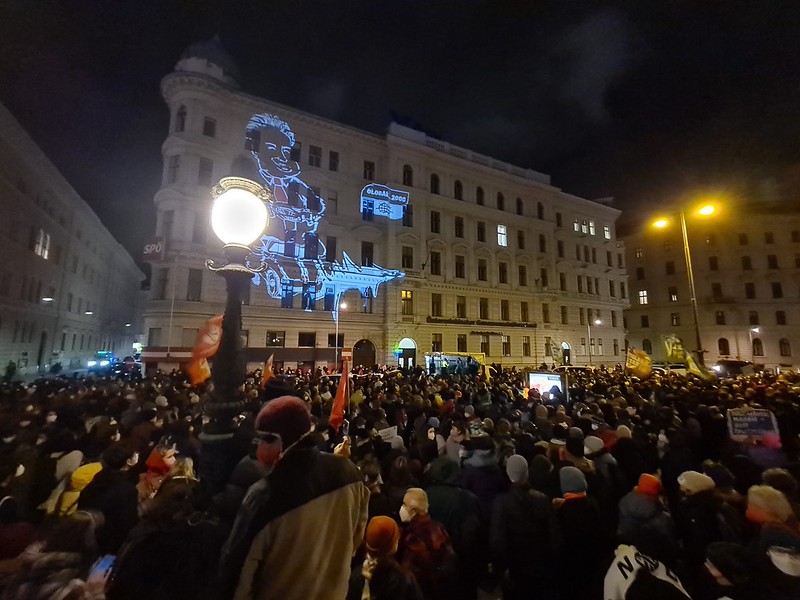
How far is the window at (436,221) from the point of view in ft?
111

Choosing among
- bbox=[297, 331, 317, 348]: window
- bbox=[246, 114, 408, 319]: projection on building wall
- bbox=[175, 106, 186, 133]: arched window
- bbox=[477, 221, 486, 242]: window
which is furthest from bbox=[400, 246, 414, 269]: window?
bbox=[175, 106, 186, 133]: arched window

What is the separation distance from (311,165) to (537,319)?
26028 millimetres

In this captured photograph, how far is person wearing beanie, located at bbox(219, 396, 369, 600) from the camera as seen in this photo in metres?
2.00

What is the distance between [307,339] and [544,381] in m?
19.2

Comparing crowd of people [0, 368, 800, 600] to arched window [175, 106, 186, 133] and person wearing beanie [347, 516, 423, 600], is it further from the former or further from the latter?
arched window [175, 106, 186, 133]

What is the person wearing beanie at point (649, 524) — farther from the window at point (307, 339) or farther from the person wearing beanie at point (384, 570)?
the window at point (307, 339)

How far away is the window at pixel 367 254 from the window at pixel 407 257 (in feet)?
9.00

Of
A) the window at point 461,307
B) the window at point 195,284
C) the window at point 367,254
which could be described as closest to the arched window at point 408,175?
the window at point 367,254

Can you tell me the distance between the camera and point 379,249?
31.4m

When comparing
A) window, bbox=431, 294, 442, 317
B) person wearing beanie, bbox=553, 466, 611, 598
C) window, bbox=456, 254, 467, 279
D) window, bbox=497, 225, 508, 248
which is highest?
window, bbox=497, 225, 508, 248

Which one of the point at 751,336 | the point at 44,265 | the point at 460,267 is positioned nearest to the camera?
the point at 44,265

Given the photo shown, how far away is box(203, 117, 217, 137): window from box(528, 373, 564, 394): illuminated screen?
2649 cm

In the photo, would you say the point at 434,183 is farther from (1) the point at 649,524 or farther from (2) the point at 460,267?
(1) the point at 649,524

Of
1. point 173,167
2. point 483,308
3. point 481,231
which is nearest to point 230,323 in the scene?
point 173,167
